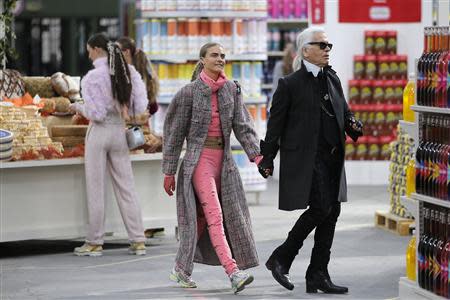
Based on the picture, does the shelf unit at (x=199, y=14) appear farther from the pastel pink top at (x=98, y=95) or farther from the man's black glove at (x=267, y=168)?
the man's black glove at (x=267, y=168)

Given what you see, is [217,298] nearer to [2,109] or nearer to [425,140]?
[425,140]

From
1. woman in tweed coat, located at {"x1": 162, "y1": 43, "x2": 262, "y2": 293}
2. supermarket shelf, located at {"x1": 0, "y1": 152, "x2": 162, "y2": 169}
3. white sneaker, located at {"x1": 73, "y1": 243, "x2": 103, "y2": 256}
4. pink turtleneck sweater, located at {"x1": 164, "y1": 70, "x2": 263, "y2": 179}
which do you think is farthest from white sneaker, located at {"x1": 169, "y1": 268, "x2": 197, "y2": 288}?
supermarket shelf, located at {"x1": 0, "y1": 152, "x2": 162, "y2": 169}

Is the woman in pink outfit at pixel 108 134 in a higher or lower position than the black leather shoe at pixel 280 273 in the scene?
higher

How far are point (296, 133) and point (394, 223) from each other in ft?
12.2

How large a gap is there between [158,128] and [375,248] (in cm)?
390

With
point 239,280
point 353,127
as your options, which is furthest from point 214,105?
point 239,280

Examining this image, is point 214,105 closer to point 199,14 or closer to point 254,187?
point 199,14

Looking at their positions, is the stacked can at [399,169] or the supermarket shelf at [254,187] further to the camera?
the supermarket shelf at [254,187]

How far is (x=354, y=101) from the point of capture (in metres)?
16.0

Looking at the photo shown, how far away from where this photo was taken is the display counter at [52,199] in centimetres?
1020

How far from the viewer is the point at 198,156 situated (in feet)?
28.1

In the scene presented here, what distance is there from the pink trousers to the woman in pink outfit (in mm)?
1728

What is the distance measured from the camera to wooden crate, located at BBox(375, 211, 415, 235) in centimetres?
1137

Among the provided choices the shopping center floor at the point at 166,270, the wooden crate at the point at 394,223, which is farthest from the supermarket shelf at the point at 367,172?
the wooden crate at the point at 394,223
